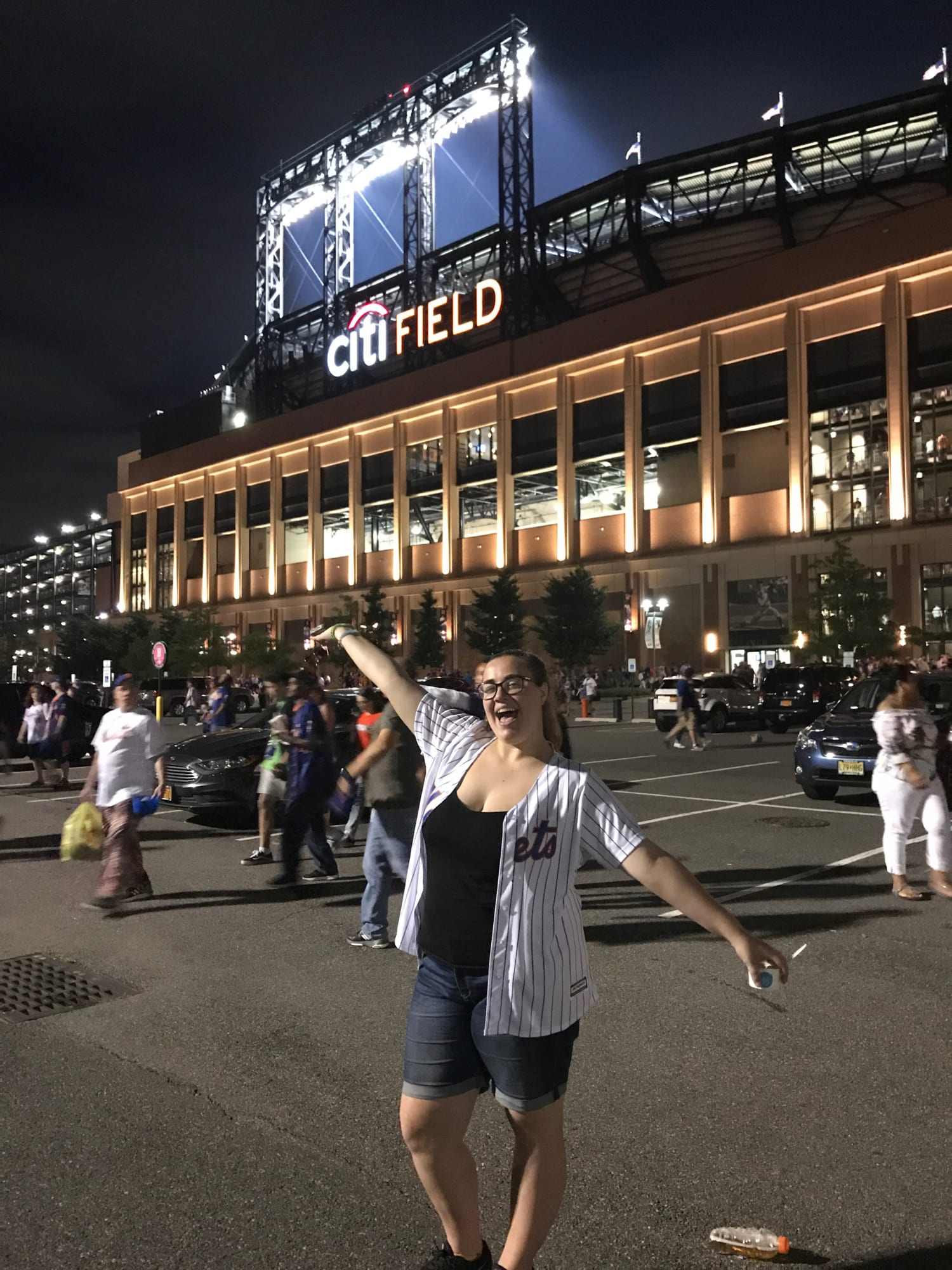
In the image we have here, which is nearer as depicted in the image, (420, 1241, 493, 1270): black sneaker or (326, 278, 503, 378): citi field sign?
(420, 1241, 493, 1270): black sneaker

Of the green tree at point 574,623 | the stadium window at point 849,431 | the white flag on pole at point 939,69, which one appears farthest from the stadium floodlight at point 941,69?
the green tree at point 574,623

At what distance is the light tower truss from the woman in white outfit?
56.7 meters

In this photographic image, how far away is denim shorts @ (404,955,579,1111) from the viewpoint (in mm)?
2510

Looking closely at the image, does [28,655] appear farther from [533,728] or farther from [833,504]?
[533,728]

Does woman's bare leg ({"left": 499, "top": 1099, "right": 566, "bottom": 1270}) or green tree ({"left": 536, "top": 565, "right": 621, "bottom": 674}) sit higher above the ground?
green tree ({"left": 536, "top": 565, "right": 621, "bottom": 674})

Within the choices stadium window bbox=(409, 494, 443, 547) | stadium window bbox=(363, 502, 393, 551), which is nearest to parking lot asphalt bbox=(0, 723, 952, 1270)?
stadium window bbox=(409, 494, 443, 547)

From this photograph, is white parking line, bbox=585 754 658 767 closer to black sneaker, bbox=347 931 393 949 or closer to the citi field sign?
black sneaker, bbox=347 931 393 949

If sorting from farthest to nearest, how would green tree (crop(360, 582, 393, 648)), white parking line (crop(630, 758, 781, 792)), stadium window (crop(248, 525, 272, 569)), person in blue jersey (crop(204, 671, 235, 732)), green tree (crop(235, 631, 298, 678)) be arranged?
stadium window (crop(248, 525, 272, 569)) → green tree (crop(360, 582, 393, 648)) → green tree (crop(235, 631, 298, 678)) → person in blue jersey (crop(204, 671, 235, 732)) → white parking line (crop(630, 758, 781, 792))

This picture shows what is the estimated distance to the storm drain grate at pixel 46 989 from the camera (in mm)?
5328

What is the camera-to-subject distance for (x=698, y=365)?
52.8m

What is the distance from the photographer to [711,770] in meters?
18.4

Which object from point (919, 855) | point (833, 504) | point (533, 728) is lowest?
point (919, 855)

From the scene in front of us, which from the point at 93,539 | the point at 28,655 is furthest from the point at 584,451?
the point at 93,539

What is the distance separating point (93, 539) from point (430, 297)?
85.0 meters
